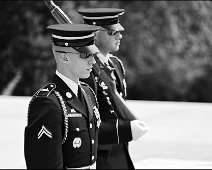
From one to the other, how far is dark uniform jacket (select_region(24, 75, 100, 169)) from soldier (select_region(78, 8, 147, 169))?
1.52 feet

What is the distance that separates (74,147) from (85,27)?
28.3 inches

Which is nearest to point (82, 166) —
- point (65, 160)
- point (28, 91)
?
point (65, 160)

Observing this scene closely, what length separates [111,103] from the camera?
5.37 metres

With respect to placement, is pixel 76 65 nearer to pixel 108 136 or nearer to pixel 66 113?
pixel 66 113

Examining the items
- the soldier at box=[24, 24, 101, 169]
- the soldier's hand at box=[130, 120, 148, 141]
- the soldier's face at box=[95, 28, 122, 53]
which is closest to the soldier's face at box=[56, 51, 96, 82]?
the soldier at box=[24, 24, 101, 169]

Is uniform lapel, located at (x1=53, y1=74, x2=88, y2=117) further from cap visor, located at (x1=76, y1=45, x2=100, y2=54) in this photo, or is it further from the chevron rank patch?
the chevron rank patch

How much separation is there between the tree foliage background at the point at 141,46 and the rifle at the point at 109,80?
1052 cm

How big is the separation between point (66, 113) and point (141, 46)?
12.7 m

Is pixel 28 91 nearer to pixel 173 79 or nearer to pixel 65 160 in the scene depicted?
pixel 173 79

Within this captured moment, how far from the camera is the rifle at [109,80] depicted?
513cm

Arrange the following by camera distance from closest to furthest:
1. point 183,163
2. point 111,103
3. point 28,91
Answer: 1. point 111,103
2. point 183,163
3. point 28,91

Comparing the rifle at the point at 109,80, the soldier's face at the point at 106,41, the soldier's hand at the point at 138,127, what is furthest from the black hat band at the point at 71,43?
the soldier's face at the point at 106,41

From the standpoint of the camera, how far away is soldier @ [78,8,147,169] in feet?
16.3

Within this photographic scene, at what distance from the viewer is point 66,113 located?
4219 millimetres
